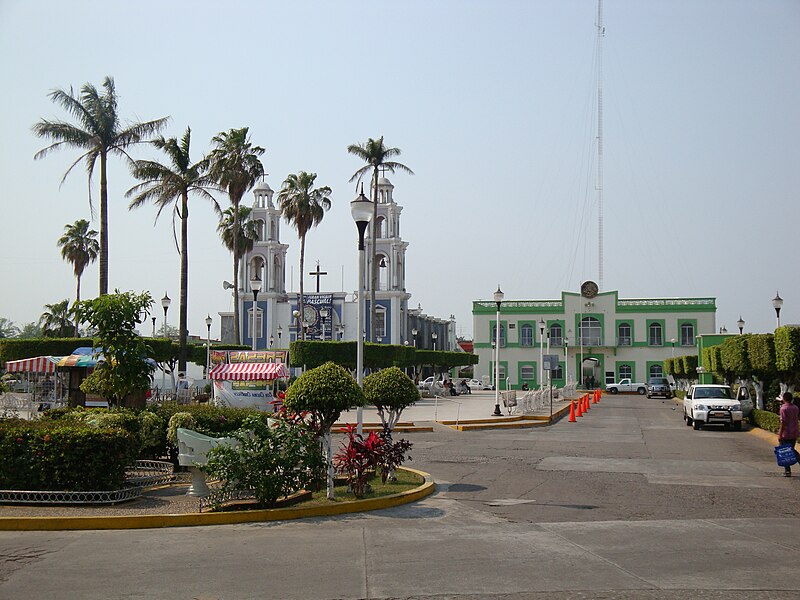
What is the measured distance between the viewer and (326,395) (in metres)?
11.6

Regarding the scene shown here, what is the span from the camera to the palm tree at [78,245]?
72.6 m

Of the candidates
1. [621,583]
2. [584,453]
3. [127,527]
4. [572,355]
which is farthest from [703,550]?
[572,355]

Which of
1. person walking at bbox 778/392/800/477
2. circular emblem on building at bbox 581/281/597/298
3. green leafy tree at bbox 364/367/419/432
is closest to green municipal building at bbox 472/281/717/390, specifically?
circular emblem on building at bbox 581/281/597/298

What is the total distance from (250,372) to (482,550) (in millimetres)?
26585

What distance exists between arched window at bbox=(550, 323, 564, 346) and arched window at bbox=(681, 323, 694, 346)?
1173 cm

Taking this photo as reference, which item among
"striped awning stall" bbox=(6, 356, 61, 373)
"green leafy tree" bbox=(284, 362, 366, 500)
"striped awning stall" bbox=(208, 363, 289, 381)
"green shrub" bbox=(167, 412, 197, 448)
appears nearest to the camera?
"green leafy tree" bbox=(284, 362, 366, 500)

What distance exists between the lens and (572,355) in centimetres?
8431

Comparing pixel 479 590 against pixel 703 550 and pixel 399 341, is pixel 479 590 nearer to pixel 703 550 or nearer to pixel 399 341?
pixel 703 550

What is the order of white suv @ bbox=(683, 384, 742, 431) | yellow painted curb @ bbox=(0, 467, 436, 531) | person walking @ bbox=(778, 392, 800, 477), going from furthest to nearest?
white suv @ bbox=(683, 384, 742, 431)
person walking @ bbox=(778, 392, 800, 477)
yellow painted curb @ bbox=(0, 467, 436, 531)

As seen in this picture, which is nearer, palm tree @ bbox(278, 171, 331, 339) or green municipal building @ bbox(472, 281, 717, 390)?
palm tree @ bbox(278, 171, 331, 339)

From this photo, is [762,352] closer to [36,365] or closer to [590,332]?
[36,365]

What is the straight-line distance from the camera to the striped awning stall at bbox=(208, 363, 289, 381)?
34.3m

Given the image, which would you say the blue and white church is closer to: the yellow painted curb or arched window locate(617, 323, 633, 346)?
arched window locate(617, 323, 633, 346)

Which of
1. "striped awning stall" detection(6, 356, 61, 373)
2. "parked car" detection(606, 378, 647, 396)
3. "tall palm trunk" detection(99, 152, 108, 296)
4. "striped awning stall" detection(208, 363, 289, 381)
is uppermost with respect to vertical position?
"tall palm trunk" detection(99, 152, 108, 296)
